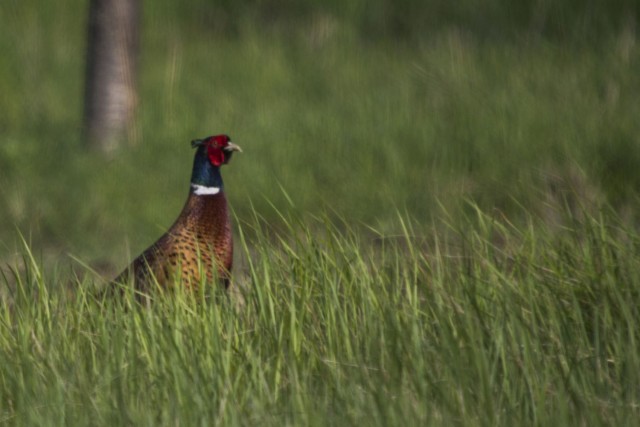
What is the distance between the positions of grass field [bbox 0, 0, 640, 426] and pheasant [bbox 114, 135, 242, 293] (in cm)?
20

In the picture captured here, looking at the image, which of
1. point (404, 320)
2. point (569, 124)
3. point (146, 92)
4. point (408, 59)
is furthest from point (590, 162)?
point (404, 320)

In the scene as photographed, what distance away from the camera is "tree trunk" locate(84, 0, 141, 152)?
8.30 meters

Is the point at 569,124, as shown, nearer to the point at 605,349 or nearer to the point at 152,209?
the point at 152,209

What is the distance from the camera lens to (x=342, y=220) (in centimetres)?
445

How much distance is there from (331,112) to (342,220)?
407 cm

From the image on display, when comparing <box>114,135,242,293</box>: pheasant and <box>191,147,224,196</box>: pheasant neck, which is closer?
<box>114,135,242,293</box>: pheasant

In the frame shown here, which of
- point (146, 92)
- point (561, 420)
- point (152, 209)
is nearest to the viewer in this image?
point (561, 420)

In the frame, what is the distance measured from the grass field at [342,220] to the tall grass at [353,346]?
0.01 m

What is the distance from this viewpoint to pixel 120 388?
3.51 metres

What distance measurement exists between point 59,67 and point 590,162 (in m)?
3.95

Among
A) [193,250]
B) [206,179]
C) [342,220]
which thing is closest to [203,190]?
[206,179]

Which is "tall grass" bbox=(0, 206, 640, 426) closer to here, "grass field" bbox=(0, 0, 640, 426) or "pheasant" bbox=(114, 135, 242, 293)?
"grass field" bbox=(0, 0, 640, 426)

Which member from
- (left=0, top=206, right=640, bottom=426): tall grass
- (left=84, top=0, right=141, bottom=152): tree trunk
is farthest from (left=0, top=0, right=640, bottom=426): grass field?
(left=84, top=0, right=141, bottom=152): tree trunk

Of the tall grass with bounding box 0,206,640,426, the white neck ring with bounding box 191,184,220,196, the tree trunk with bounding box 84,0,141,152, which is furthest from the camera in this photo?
the tree trunk with bounding box 84,0,141,152
